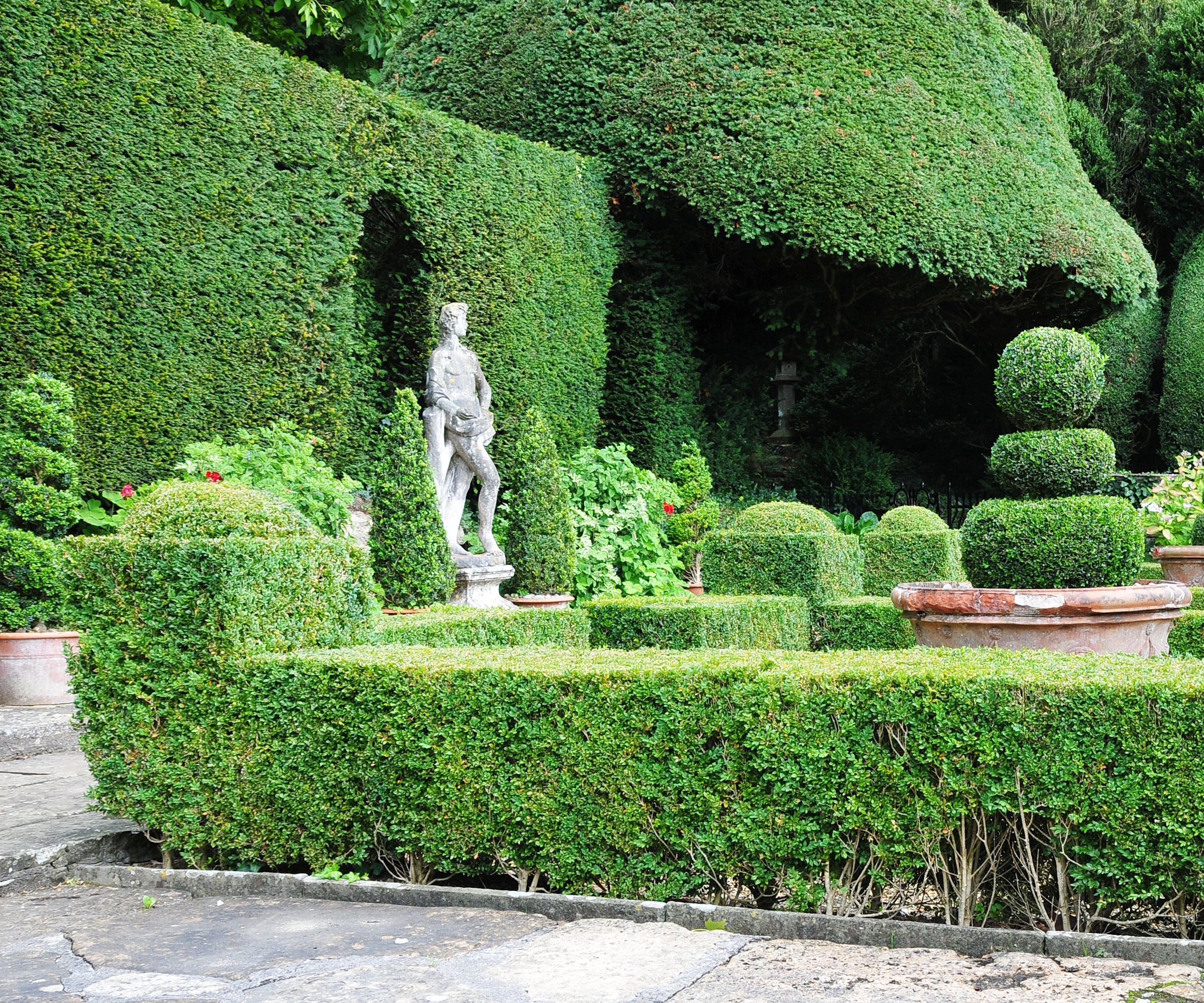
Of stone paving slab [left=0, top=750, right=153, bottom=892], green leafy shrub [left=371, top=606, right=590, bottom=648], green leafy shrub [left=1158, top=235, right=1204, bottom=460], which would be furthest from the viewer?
green leafy shrub [left=1158, top=235, right=1204, bottom=460]

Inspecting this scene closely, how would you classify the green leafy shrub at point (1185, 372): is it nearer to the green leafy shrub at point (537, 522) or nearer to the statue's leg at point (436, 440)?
the green leafy shrub at point (537, 522)

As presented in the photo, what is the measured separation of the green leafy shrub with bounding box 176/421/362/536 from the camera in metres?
8.76

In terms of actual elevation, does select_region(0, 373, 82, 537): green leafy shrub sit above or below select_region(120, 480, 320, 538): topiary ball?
above

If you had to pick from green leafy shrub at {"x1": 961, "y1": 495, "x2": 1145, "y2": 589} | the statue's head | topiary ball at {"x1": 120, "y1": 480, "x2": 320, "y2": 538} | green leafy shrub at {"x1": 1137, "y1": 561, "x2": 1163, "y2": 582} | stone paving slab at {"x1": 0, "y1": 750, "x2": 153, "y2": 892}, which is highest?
the statue's head

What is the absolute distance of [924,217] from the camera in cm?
1509

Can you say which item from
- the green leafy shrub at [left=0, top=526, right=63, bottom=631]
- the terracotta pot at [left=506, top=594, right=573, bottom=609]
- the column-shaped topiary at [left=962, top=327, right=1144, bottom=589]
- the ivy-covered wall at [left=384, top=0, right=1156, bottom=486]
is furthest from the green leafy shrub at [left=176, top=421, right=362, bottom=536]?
the ivy-covered wall at [left=384, top=0, right=1156, bottom=486]

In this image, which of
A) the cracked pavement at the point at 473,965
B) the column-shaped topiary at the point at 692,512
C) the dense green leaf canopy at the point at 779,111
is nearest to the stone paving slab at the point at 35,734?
the cracked pavement at the point at 473,965

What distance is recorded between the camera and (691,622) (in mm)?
8289

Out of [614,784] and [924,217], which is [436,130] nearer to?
[924,217]

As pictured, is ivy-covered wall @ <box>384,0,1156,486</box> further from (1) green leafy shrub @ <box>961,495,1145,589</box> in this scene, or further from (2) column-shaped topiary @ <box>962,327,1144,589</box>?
(1) green leafy shrub @ <box>961,495,1145,589</box>

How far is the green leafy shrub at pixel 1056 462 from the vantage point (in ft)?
20.7

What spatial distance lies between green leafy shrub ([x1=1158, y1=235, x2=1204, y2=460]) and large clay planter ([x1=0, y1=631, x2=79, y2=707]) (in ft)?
63.2

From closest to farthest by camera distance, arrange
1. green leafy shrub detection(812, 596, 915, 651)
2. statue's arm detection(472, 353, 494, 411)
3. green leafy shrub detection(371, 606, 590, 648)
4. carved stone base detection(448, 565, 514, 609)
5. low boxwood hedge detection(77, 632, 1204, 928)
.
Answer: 1. low boxwood hedge detection(77, 632, 1204, 928)
2. green leafy shrub detection(371, 606, 590, 648)
3. green leafy shrub detection(812, 596, 915, 651)
4. carved stone base detection(448, 565, 514, 609)
5. statue's arm detection(472, 353, 494, 411)

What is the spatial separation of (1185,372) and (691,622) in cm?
1631
